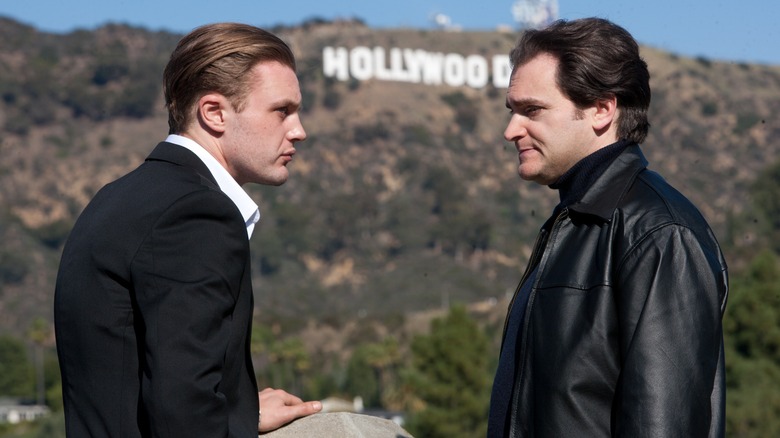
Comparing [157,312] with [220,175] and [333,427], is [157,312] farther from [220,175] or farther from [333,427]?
[333,427]

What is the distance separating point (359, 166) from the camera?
10962 cm

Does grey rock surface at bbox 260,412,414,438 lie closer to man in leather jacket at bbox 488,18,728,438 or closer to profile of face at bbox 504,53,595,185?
man in leather jacket at bbox 488,18,728,438

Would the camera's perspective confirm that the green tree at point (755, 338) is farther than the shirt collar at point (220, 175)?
Yes

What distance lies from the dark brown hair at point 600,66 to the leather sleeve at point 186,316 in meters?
1.11

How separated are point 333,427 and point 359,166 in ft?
350

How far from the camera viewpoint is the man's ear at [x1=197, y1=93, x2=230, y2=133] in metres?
2.93

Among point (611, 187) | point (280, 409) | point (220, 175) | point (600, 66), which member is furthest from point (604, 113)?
point (280, 409)

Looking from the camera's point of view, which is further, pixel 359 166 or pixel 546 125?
pixel 359 166

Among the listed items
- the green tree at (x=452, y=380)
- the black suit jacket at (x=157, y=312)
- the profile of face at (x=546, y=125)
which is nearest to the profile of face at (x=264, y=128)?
the black suit jacket at (x=157, y=312)

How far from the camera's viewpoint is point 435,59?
120750mm

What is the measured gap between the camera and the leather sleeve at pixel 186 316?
2623mm

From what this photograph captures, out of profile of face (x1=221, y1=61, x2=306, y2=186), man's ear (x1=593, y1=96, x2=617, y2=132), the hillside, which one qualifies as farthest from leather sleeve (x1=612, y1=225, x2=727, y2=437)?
the hillside

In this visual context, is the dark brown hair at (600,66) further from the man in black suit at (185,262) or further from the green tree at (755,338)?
the green tree at (755,338)

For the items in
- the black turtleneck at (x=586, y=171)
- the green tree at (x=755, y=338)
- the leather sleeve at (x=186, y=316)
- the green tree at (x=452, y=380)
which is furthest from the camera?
the green tree at (x=452, y=380)
